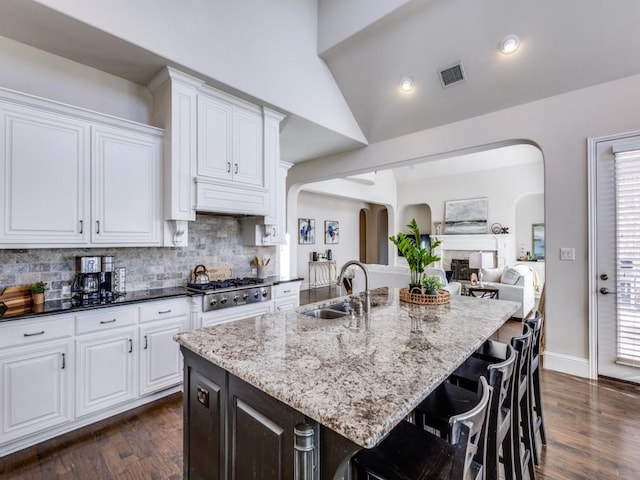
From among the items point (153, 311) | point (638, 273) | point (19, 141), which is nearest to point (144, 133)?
point (19, 141)

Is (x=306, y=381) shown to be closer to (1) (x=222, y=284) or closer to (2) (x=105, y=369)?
(2) (x=105, y=369)

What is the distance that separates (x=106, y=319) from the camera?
234cm

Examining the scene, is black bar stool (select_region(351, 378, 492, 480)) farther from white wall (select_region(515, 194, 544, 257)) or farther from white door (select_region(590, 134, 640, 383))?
white wall (select_region(515, 194, 544, 257))

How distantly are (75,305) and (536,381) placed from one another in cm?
323

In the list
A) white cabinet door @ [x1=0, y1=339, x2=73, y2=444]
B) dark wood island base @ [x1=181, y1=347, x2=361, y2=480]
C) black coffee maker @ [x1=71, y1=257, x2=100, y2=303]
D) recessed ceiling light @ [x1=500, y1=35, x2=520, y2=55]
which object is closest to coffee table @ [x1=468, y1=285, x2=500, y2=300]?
recessed ceiling light @ [x1=500, y1=35, x2=520, y2=55]

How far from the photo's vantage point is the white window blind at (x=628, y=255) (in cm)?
282

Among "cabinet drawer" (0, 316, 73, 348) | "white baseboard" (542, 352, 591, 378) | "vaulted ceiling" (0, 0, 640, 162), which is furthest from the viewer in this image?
"white baseboard" (542, 352, 591, 378)

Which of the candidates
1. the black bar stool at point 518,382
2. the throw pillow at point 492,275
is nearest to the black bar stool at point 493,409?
the black bar stool at point 518,382

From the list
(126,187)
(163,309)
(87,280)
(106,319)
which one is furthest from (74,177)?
(163,309)

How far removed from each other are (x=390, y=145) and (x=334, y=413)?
4157mm

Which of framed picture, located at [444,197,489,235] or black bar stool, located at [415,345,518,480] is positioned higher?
framed picture, located at [444,197,489,235]

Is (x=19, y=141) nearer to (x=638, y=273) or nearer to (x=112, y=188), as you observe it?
(x=112, y=188)

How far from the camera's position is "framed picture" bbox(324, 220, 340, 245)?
9126 mm

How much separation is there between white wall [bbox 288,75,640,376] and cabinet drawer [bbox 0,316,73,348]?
4327 millimetres
